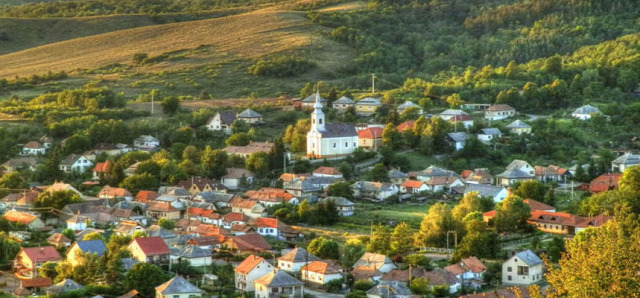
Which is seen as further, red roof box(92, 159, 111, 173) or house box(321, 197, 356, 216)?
red roof box(92, 159, 111, 173)

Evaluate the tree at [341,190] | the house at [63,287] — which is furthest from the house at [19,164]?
the house at [63,287]

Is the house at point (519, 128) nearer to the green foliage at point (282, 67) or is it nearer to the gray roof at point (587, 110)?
the gray roof at point (587, 110)

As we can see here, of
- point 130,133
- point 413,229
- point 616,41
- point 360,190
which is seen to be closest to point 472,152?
point 360,190

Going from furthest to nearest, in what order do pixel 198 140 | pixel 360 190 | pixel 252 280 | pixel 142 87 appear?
pixel 142 87 < pixel 198 140 < pixel 360 190 < pixel 252 280

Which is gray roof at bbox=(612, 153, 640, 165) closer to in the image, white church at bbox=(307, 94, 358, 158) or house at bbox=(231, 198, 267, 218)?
white church at bbox=(307, 94, 358, 158)

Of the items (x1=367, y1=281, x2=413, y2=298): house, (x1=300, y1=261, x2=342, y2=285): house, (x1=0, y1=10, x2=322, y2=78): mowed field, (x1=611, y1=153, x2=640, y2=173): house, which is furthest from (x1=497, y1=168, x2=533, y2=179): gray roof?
(x1=0, y1=10, x2=322, y2=78): mowed field

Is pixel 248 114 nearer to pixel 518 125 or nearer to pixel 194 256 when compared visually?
pixel 518 125

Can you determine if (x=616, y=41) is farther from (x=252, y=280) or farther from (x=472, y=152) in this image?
(x=252, y=280)
